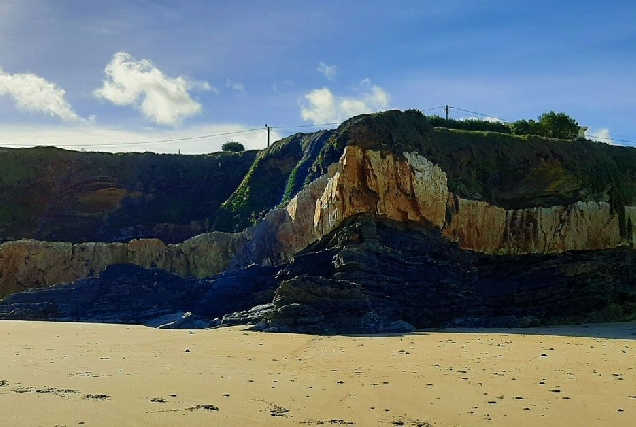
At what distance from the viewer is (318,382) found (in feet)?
20.2

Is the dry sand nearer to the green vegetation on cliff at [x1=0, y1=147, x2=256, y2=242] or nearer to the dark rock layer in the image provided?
the dark rock layer

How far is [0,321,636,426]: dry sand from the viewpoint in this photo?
15.2 feet

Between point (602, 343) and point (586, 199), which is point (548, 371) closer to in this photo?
point (602, 343)

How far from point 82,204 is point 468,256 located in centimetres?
2425

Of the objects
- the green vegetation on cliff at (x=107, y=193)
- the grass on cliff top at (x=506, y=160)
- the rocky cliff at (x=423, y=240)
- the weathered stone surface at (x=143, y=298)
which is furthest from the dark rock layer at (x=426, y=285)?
the green vegetation on cliff at (x=107, y=193)

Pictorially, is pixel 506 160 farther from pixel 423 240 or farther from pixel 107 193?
pixel 107 193

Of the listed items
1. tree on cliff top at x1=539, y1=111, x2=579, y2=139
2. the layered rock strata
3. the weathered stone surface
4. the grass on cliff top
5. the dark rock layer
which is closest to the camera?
the dark rock layer

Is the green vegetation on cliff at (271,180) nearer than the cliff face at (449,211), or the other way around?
the cliff face at (449,211)

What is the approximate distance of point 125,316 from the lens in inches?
627

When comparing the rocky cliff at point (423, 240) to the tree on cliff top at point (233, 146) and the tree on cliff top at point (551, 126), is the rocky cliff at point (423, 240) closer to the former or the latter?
the tree on cliff top at point (551, 126)

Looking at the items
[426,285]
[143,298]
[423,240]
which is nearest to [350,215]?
[423,240]

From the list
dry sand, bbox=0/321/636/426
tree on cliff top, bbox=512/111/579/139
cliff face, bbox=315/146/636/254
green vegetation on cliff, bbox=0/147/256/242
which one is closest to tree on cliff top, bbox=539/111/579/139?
tree on cliff top, bbox=512/111/579/139

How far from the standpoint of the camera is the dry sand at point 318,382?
4.63 m

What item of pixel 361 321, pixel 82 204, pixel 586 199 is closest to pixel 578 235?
pixel 586 199
